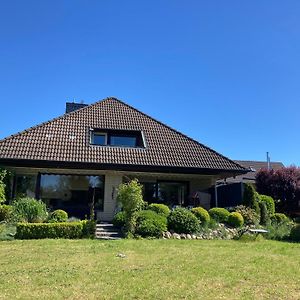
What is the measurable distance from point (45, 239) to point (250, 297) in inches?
371

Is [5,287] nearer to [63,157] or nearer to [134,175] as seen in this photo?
[63,157]

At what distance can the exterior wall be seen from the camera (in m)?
21.9

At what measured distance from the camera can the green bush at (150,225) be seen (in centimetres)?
1641

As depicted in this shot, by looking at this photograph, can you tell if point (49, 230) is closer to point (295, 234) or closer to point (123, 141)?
point (123, 141)

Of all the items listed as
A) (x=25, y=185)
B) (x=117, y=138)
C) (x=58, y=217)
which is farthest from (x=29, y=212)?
(x=117, y=138)

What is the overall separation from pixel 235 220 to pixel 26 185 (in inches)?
437

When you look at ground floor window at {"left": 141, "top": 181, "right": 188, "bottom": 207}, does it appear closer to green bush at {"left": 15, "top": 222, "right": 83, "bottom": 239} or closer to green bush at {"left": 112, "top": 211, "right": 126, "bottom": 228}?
green bush at {"left": 112, "top": 211, "right": 126, "bottom": 228}

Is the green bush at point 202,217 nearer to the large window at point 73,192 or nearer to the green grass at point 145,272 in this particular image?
the green grass at point 145,272

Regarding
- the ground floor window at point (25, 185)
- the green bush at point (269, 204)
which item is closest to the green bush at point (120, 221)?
the ground floor window at point (25, 185)

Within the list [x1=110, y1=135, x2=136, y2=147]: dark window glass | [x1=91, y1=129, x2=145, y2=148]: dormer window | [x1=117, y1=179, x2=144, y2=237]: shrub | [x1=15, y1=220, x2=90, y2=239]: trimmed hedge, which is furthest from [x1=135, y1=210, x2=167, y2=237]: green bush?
[x1=110, y1=135, x2=136, y2=147]: dark window glass

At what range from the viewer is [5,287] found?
7.80 m

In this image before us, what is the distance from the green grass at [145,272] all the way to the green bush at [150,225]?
300cm

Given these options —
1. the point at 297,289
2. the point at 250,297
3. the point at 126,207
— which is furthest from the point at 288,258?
the point at 126,207

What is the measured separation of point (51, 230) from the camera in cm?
1556
